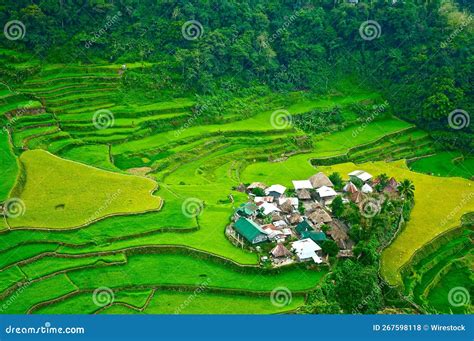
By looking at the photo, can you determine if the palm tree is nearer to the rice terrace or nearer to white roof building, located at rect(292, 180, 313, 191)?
the rice terrace

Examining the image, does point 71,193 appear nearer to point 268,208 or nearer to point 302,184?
point 268,208

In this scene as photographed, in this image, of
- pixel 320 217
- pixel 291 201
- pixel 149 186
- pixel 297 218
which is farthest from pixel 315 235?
pixel 149 186

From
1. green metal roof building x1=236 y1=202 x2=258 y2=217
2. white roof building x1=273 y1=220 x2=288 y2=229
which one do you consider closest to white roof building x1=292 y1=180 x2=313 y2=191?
green metal roof building x1=236 y1=202 x2=258 y2=217

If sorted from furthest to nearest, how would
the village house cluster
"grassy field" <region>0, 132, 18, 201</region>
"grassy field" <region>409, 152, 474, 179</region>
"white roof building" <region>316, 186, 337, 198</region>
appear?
"grassy field" <region>409, 152, 474, 179</region> < "white roof building" <region>316, 186, 337, 198</region> < "grassy field" <region>0, 132, 18, 201</region> < the village house cluster

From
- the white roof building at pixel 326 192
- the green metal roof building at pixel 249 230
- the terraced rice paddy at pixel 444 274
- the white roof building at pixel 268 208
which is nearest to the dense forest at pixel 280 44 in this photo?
the terraced rice paddy at pixel 444 274

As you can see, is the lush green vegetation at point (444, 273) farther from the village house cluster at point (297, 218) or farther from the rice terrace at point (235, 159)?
the village house cluster at point (297, 218)

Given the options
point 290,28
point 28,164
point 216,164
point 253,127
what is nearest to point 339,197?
point 216,164
